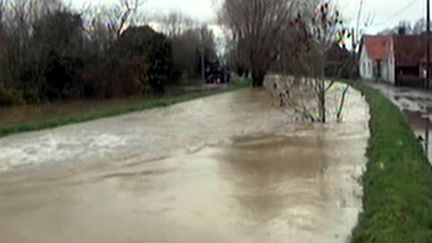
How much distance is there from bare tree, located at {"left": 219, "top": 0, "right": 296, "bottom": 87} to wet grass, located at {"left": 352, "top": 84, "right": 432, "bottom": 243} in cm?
3888

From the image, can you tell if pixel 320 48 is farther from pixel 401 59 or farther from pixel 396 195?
Answer: pixel 401 59

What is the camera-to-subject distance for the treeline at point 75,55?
40.5m

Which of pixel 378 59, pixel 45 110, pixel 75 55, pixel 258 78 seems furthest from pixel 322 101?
pixel 378 59

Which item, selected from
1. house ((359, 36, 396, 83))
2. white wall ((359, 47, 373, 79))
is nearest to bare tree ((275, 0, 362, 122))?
house ((359, 36, 396, 83))

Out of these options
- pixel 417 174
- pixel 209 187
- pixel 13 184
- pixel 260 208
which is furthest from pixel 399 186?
pixel 13 184

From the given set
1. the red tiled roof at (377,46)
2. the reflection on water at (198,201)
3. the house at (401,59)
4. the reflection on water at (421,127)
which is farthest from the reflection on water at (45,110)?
the red tiled roof at (377,46)

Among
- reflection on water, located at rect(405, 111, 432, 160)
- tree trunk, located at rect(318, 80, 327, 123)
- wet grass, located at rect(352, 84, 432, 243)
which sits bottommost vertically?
reflection on water, located at rect(405, 111, 432, 160)

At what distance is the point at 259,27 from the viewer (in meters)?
54.1

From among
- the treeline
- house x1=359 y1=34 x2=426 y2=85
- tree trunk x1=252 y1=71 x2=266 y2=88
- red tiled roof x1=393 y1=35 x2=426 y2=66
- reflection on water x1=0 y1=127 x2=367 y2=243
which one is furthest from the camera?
red tiled roof x1=393 y1=35 x2=426 y2=66

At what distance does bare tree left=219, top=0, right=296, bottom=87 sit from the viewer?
53656mm

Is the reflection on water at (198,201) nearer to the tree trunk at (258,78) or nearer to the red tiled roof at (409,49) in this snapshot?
the tree trunk at (258,78)

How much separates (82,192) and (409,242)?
5847 millimetres

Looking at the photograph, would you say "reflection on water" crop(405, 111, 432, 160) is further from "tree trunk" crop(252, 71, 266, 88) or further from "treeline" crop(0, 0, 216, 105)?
"tree trunk" crop(252, 71, 266, 88)

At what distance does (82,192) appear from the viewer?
35.4 feet
